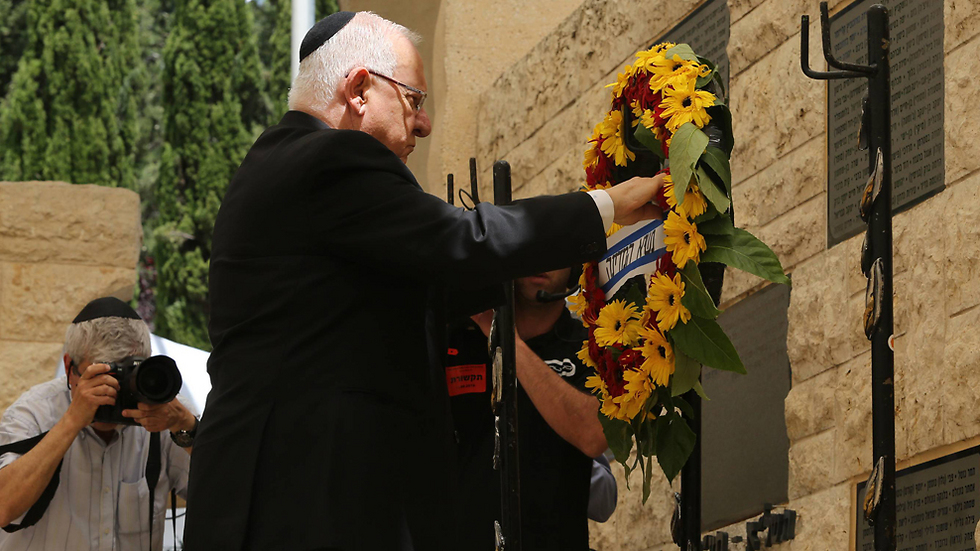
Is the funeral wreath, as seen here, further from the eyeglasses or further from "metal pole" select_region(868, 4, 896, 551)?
the eyeglasses

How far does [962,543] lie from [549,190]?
9.39ft

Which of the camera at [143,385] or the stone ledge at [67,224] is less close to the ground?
the stone ledge at [67,224]

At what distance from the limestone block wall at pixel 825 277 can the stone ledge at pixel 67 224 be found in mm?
2678

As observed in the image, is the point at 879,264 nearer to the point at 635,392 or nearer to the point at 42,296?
the point at 635,392

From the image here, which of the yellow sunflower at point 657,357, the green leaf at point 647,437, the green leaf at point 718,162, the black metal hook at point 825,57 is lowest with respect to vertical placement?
the green leaf at point 647,437

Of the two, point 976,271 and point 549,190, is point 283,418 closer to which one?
point 976,271

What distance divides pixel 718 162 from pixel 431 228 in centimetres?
63

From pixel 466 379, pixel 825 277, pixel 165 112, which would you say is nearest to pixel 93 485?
pixel 466 379

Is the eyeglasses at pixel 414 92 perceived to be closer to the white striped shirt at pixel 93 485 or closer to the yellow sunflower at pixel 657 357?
the yellow sunflower at pixel 657 357

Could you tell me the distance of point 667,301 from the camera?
2.59m

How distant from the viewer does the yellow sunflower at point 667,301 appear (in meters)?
2.56

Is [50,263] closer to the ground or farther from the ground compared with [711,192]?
farther from the ground

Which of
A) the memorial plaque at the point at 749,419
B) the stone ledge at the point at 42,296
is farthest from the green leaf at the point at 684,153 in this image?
the stone ledge at the point at 42,296

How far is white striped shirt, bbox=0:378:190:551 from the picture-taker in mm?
3820
